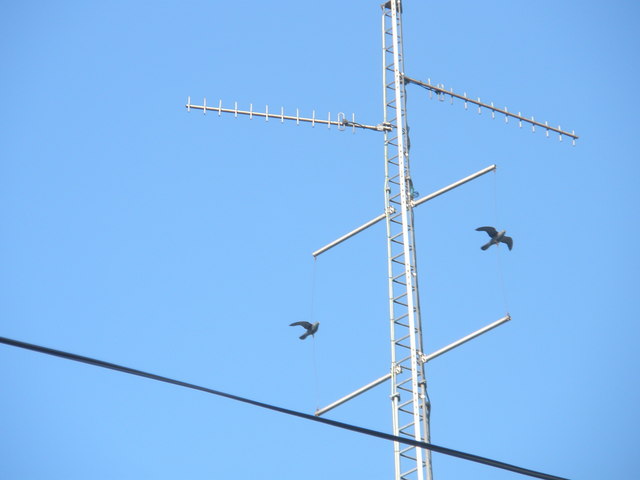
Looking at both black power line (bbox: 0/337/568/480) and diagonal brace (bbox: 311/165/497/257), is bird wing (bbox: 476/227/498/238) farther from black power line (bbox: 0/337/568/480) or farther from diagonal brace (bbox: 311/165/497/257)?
black power line (bbox: 0/337/568/480)

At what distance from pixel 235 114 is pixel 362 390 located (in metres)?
7.18

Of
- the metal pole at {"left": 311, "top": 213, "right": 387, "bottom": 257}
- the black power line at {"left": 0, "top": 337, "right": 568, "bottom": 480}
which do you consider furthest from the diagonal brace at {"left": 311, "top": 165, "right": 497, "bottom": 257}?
the black power line at {"left": 0, "top": 337, "right": 568, "bottom": 480}

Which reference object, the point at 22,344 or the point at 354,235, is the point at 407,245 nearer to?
the point at 354,235

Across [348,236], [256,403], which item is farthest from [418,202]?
[256,403]

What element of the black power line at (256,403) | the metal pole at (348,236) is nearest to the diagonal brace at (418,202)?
the metal pole at (348,236)

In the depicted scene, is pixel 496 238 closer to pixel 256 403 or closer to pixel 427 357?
pixel 427 357

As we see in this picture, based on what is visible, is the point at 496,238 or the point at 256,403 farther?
the point at 496,238

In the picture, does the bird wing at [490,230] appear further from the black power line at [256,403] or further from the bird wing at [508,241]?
the black power line at [256,403]

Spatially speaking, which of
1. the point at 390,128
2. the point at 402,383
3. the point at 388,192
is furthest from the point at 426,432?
the point at 390,128

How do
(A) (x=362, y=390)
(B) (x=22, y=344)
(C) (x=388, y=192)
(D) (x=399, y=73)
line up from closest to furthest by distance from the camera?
(B) (x=22, y=344) < (A) (x=362, y=390) < (C) (x=388, y=192) < (D) (x=399, y=73)

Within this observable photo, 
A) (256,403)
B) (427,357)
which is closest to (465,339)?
(427,357)

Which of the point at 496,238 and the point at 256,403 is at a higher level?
the point at 496,238

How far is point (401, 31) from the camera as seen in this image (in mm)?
27250

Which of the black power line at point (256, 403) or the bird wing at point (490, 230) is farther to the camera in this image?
the bird wing at point (490, 230)
